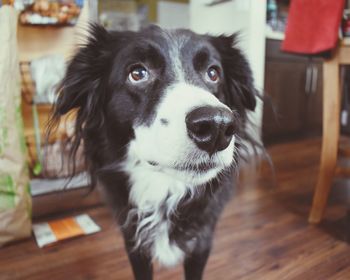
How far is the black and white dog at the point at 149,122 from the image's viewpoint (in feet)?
2.73

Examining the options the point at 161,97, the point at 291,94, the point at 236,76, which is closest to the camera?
the point at 161,97

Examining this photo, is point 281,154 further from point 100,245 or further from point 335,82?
point 100,245

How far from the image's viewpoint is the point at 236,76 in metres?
1.07

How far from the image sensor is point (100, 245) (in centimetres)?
137

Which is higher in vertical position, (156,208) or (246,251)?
(156,208)

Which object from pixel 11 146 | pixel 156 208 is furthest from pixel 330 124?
pixel 11 146

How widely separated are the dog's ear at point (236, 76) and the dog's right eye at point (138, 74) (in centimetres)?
32

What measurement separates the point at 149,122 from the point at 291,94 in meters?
2.61

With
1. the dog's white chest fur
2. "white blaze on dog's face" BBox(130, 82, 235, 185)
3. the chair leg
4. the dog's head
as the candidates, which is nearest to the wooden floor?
the chair leg

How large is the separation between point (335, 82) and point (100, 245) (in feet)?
3.92

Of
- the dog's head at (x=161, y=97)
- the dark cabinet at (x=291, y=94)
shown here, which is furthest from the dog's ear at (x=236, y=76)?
the dark cabinet at (x=291, y=94)

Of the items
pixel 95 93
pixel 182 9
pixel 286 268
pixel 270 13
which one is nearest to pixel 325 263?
pixel 286 268

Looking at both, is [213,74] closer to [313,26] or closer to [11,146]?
[313,26]

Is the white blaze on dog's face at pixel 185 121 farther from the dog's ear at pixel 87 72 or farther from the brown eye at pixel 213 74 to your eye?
the dog's ear at pixel 87 72
